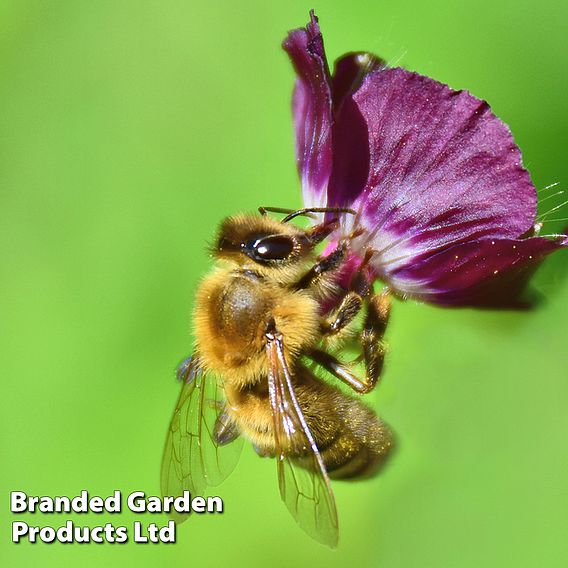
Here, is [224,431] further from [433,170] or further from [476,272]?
[433,170]

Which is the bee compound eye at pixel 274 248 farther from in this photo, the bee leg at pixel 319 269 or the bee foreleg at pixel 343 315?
the bee foreleg at pixel 343 315

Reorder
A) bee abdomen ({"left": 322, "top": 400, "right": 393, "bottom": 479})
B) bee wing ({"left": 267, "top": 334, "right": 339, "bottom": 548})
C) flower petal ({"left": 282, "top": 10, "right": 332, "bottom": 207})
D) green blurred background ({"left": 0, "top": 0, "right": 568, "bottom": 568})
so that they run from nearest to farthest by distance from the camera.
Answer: bee wing ({"left": 267, "top": 334, "right": 339, "bottom": 548}), flower petal ({"left": 282, "top": 10, "right": 332, "bottom": 207}), bee abdomen ({"left": 322, "top": 400, "right": 393, "bottom": 479}), green blurred background ({"left": 0, "top": 0, "right": 568, "bottom": 568})

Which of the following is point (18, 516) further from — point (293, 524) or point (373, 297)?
point (373, 297)

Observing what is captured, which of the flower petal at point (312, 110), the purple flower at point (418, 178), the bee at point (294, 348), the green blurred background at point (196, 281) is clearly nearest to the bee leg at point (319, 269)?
the bee at point (294, 348)

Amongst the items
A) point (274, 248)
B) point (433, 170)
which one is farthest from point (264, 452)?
point (433, 170)

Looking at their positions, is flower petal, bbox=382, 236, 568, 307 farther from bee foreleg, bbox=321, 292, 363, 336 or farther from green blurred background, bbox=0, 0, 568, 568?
green blurred background, bbox=0, 0, 568, 568

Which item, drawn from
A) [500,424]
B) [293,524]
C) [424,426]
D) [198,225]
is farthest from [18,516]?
[500,424]

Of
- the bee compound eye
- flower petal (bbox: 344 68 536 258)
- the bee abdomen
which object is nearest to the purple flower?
flower petal (bbox: 344 68 536 258)
